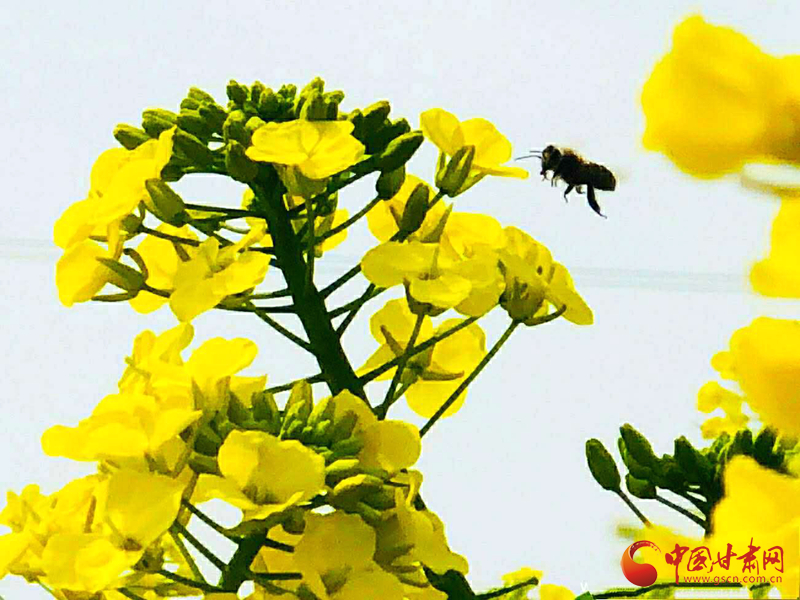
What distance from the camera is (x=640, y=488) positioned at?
0.30 metres

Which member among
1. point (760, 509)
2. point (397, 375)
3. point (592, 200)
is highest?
point (592, 200)

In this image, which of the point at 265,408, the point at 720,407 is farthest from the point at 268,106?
the point at 720,407

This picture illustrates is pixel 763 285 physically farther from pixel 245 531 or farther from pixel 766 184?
pixel 245 531

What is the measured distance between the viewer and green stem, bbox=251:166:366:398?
31 centimetres

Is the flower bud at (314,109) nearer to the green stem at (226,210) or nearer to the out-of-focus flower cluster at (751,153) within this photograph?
the green stem at (226,210)

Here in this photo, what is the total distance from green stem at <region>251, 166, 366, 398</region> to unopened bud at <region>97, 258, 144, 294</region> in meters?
0.05

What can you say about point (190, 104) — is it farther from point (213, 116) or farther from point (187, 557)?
point (187, 557)

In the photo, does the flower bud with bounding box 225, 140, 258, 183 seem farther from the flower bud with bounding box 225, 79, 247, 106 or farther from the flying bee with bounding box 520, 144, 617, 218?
the flying bee with bounding box 520, 144, 617, 218

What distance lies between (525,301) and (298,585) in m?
0.11

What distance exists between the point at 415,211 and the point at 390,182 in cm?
2

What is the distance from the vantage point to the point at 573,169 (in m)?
0.55

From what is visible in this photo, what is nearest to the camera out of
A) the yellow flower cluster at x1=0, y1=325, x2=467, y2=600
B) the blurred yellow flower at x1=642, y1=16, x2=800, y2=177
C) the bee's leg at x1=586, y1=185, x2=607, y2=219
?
the blurred yellow flower at x1=642, y1=16, x2=800, y2=177

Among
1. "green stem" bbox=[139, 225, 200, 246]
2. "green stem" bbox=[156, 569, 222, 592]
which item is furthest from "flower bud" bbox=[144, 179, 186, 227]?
"green stem" bbox=[156, 569, 222, 592]

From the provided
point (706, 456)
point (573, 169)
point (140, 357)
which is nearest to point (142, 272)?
point (140, 357)
